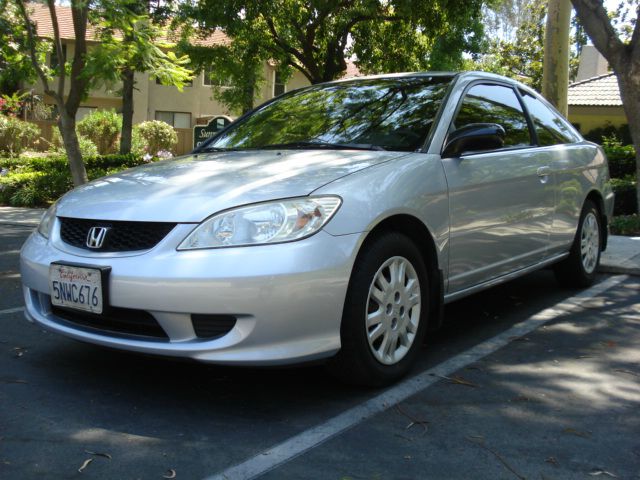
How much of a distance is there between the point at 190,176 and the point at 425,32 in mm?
12366

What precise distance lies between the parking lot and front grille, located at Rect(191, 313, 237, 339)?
1.28ft

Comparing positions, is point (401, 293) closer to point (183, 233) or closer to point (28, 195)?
point (183, 233)

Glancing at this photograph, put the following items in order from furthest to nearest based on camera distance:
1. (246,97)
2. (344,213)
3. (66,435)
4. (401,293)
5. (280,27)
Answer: (246,97) < (280,27) < (401,293) < (344,213) < (66,435)

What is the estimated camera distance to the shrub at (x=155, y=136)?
96.5ft

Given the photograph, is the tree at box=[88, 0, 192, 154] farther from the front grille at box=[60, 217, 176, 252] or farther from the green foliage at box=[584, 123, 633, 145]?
the green foliage at box=[584, 123, 633, 145]

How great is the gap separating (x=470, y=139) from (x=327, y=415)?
1.73m

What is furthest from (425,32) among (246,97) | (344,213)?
(344,213)

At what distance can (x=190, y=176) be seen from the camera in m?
3.49

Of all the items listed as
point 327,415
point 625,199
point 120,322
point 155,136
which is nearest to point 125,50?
point 120,322

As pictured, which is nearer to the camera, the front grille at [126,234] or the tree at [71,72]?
the front grille at [126,234]

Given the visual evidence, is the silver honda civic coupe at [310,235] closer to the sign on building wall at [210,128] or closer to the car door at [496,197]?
the car door at [496,197]

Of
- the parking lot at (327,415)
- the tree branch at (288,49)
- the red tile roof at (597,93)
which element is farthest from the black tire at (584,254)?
the red tile roof at (597,93)

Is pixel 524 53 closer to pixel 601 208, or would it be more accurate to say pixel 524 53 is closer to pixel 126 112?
pixel 126 112

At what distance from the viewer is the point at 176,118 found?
37.8m
